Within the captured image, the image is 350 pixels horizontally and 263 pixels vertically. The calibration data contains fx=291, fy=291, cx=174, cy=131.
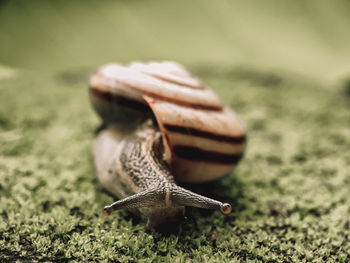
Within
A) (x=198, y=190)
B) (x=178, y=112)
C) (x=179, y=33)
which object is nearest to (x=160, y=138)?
(x=178, y=112)

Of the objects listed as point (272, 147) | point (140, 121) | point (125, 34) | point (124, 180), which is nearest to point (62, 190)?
point (124, 180)

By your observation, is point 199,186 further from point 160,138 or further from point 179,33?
point 179,33

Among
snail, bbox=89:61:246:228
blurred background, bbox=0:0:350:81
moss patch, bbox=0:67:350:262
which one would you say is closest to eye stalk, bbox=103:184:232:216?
snail, bbox=89:61:246:228

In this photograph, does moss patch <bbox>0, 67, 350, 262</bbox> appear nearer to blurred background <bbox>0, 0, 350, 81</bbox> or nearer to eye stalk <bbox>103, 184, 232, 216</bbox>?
eye stalk <bbox>103, 184, 232, 216</bbox>

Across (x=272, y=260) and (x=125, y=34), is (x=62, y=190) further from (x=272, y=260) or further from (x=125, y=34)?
(x=125, y=34)

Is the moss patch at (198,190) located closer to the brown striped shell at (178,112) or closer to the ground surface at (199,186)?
the ground surface at (199,186)

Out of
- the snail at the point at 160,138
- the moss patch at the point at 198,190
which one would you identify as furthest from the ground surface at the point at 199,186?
the snail at the point at 160,138
